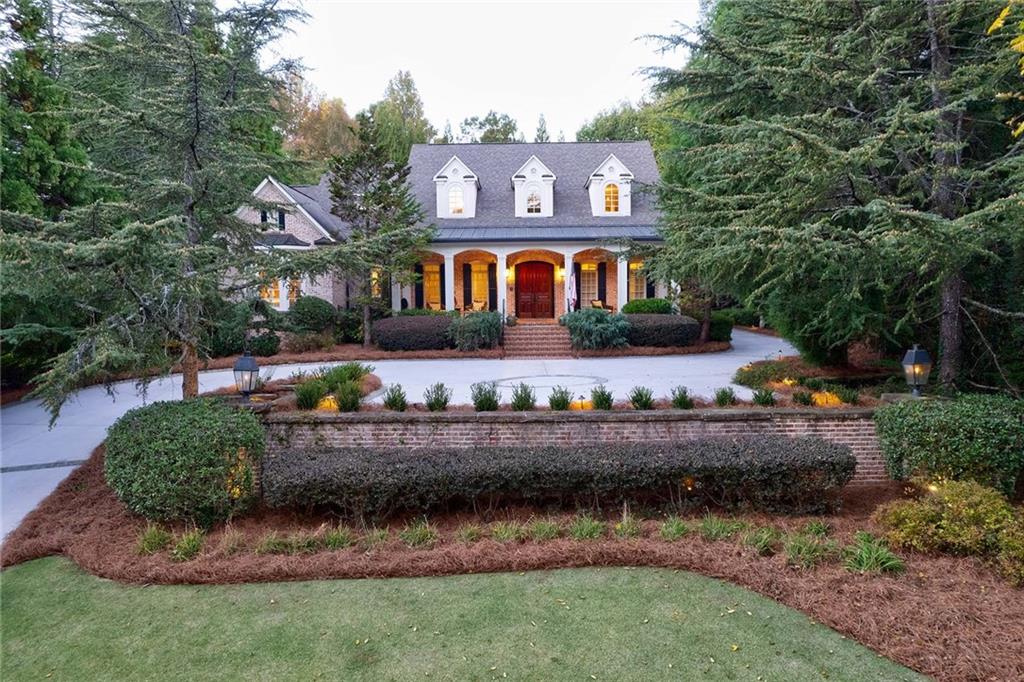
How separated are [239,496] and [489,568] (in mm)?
2664

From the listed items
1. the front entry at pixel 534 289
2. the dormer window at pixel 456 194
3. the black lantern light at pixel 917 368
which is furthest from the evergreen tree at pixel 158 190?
the front entry at pixel 534 289

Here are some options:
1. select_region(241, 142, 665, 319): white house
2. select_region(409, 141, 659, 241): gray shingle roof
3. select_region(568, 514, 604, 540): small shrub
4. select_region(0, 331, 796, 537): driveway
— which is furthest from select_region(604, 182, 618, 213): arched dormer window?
select_region(568, 514, 604, 540): small shrub

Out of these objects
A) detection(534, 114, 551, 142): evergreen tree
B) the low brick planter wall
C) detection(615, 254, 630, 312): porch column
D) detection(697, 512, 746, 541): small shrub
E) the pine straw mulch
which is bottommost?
the pine straw mulch

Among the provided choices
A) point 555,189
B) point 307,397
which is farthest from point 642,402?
point 555,189

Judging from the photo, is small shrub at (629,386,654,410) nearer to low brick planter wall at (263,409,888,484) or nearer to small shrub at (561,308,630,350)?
low brick planter wall at (263,409,888,484)

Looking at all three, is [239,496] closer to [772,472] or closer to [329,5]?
[772,472]

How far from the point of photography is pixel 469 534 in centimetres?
490

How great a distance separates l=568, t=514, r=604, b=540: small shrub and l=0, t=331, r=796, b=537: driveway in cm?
372

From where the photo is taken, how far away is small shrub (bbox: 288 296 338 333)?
53.6ft

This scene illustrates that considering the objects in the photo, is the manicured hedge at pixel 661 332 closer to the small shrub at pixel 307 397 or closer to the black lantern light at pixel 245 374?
the small shrub at pixel 307 397

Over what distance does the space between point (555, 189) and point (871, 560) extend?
1860cm

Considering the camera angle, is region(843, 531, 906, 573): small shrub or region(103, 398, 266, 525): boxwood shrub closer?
region(843, 531, 906, 573): small shrub

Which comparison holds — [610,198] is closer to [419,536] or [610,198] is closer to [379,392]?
[379,392]

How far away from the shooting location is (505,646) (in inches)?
139
